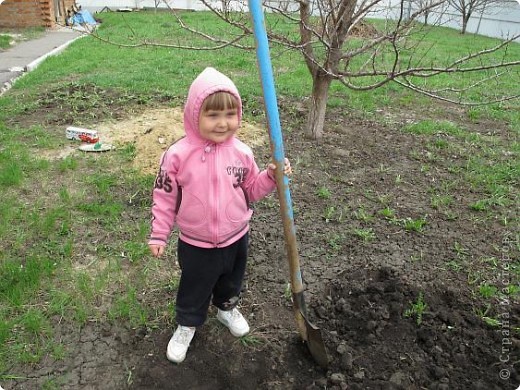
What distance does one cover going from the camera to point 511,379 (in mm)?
2146

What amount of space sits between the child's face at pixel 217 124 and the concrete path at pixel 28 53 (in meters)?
5.72

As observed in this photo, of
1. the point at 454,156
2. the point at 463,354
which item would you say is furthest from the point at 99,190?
the point at 454,156

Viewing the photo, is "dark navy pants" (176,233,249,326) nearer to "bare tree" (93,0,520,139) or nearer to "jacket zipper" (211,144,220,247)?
"jacket zipper" (211,144,220,247)

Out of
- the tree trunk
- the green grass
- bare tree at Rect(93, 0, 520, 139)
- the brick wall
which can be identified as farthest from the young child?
the brick wall

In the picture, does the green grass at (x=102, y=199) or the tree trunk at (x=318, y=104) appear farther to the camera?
the tree trunk at (x=318, y=104)

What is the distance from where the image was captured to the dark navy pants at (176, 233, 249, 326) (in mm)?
2090

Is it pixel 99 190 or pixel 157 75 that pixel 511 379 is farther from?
Result: pixel 157 75

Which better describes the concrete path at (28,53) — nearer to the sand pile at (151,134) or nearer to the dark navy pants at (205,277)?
the sand pile at (151,134)

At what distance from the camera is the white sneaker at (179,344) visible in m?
2.21

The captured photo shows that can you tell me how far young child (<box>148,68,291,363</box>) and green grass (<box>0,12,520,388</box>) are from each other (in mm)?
501

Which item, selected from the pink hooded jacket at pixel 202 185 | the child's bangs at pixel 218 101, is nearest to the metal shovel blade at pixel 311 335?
the pink hooded jacket at pixel 202 185

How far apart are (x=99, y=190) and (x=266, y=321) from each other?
1889 millimetres

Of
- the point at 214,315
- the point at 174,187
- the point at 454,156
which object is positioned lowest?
the point at 214,315

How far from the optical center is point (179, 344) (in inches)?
88.1
